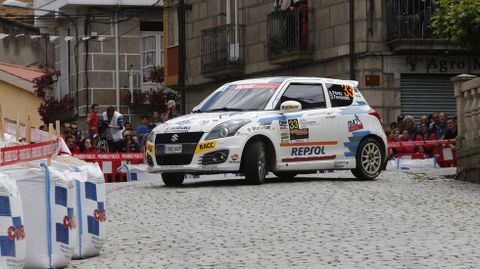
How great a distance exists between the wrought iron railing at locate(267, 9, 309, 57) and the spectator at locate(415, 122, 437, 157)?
19.9 ft

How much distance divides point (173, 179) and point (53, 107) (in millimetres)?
29856

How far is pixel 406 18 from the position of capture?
3344 cm

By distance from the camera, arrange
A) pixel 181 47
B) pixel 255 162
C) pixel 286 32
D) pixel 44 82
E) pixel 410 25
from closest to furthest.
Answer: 1. pixel 255 162
2. pixel 410 25
3. pixel 286 32
4. pixel 181 47
5. pixel 44 82

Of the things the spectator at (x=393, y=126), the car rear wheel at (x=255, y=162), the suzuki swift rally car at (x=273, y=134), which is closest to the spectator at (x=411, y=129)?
the spectator at (x=393, y=126)

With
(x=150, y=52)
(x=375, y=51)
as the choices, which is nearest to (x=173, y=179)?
(x=375, y=51)

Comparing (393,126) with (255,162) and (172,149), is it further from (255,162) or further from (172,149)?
(172,149)

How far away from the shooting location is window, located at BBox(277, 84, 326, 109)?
2288 centimetres

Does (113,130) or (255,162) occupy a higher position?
(113,130)

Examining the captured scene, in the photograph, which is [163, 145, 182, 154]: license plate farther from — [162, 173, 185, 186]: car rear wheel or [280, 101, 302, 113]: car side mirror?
[280, 101, 302, 113]: car side mirror

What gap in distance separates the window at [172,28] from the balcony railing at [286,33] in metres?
7.77

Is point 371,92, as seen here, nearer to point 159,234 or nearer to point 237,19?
point 237,19

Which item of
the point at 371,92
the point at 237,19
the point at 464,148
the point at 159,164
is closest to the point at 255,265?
the point at 159,164

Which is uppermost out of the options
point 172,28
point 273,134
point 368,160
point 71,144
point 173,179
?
point 172,28

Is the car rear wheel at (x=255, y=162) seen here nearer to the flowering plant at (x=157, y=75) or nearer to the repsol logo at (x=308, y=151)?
the repsol logo at (x=308, y=151)
